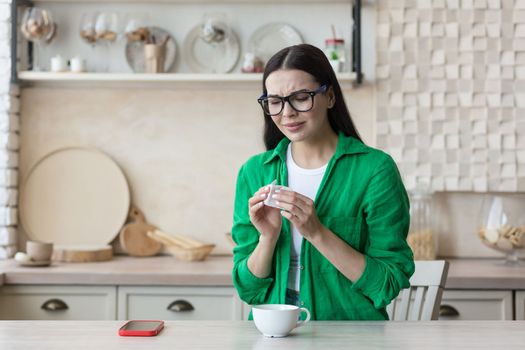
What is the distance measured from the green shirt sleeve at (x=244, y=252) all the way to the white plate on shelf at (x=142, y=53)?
4.64 feet

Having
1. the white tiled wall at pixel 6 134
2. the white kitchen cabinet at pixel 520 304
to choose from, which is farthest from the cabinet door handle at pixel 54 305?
the white kitchen cabinet at pixel 520 304

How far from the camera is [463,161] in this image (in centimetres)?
323

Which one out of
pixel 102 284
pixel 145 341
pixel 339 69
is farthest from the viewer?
pixel 339 69

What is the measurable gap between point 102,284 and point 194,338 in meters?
1.28

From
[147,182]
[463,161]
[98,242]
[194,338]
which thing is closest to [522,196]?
[463,161]

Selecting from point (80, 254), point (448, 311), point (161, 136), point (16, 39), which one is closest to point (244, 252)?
point (448, 311)

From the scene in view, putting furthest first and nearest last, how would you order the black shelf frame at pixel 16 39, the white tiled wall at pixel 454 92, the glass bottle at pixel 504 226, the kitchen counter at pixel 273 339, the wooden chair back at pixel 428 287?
the white tiled wall at pixel 454 92 → the black shelf frame at pixel 16 39 → the glass bottle at pixel 504 226 → the wooden chair back at pixel 428 287 → the kitchen counter at pixel 273 339

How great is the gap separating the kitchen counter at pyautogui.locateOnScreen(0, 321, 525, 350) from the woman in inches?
4.7

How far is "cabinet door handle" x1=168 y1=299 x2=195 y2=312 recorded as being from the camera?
9.11ft

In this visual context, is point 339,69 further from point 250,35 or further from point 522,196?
point 522,196

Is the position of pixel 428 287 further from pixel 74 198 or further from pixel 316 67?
pixel 74 198

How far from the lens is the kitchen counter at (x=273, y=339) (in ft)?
4.92

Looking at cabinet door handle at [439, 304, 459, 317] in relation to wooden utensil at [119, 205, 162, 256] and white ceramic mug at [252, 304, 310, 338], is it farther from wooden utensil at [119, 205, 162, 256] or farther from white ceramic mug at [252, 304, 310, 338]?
white ceramic mug at [252, 304, 310, 338]

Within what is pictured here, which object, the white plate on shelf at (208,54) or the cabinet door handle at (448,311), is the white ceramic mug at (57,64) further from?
the cabinet door handle at (448,311)
